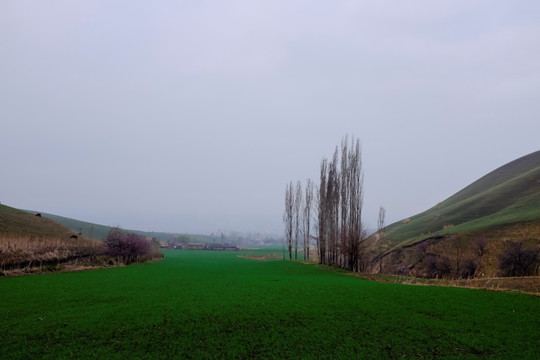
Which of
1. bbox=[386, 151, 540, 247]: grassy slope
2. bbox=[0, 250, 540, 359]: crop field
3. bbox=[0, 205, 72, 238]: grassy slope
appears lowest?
bbox=[0, 250, 540, 359]: crop field

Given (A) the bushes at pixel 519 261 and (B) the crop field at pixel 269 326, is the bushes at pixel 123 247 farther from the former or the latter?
(A) the bushes at pixel 519 261

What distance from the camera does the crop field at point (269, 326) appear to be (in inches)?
292

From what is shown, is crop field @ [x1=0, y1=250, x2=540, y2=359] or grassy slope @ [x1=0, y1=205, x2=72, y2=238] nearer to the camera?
crop field @ [x1=0, y1=250, x2=540, y2=359]

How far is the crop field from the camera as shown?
7.42m

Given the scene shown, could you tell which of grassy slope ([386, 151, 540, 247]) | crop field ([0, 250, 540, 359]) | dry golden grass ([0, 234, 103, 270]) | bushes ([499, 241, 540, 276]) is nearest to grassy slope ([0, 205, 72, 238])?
dry golden grass ([0, 234, 103, 270])

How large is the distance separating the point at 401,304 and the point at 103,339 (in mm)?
10108

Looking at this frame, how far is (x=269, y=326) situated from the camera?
902cm

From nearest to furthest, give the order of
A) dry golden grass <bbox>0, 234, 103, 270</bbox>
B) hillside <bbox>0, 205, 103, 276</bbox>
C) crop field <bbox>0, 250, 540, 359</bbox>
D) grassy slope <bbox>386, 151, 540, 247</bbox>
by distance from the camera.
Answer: crop field <bbox>0, 250, 540, 359</bbox>
dry golden grass <bbox>0, 234, 103, 270</bbox>
hillside <bbox>0, 205, 103, 276</bbox>
grassy slope <bbox>386, 151, 540, 247</bbox>

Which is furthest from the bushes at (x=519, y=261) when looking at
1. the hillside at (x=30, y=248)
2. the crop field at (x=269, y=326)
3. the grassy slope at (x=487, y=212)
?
the hillside at (x=30, y=248)

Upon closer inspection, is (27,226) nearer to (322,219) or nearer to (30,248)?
(30,248)

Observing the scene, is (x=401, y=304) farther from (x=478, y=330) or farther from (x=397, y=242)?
(x=397, y=242)

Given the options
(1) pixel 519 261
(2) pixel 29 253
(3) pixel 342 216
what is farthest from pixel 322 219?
(2) pixel 29 253

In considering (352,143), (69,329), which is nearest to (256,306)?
(69,329)

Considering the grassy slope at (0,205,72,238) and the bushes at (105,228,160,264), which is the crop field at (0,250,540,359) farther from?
the grassy slope at (0,205,72,238)
